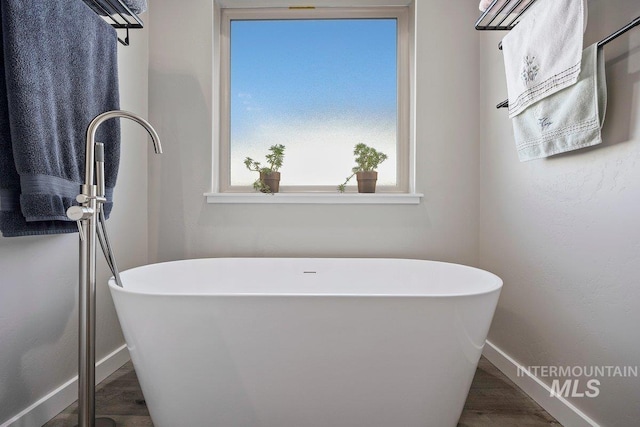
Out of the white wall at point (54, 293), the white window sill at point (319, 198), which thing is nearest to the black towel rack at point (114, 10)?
the white wall at point (54, 293)

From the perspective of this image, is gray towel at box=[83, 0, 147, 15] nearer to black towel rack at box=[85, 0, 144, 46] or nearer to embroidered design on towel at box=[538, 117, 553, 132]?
black towel rack at box=[85, 0, 144, 46]

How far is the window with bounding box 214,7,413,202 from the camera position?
2.25 metres

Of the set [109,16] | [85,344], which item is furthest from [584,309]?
[109,16]

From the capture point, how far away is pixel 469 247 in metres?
2.05

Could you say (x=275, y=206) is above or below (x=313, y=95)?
below

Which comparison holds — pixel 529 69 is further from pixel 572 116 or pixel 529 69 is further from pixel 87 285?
pixel 87 285

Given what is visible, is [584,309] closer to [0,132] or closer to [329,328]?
[329,328]

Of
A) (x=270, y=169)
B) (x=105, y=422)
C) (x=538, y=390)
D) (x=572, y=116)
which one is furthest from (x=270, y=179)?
(x=538, y=390)

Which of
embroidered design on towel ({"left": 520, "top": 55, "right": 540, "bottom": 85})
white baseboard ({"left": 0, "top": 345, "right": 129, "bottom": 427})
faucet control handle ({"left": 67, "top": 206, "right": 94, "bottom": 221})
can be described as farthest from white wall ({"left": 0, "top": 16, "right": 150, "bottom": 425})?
embroidered design on towel ({"left": 520, "top": 55, "right": 540, "bottom": 85})

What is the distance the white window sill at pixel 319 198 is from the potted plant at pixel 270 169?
79 mm

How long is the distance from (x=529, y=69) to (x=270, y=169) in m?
1.33

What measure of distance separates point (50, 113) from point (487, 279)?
1.68 metres

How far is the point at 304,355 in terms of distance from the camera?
3.80ft

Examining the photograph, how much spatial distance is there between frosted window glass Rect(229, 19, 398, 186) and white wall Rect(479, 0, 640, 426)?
698mm
